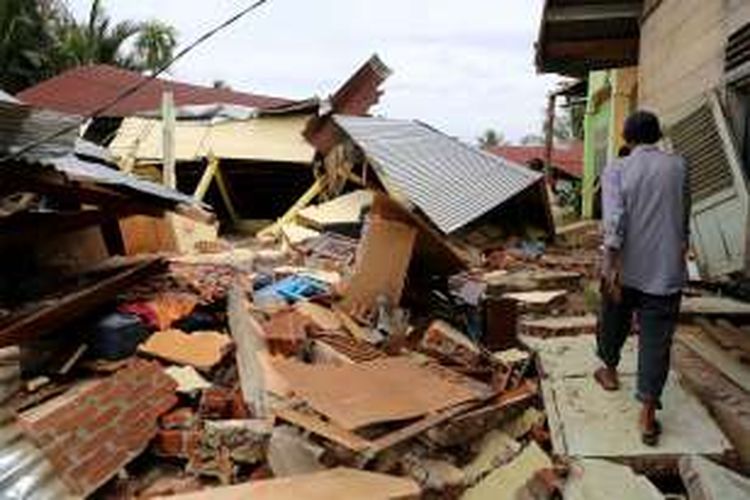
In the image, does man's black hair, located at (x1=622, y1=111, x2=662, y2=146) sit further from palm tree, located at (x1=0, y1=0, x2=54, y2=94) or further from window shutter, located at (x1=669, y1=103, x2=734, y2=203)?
palm tree, located at (x1=0, y1=0, x2=54, y2=94)

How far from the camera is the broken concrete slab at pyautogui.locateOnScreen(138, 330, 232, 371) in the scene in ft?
20.9

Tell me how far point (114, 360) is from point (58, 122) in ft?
5.50

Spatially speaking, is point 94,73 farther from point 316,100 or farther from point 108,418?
point 108,418

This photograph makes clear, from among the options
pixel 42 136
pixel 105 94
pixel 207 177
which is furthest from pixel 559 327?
pixel 105 94

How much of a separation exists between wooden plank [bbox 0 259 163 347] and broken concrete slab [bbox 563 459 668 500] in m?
3.44

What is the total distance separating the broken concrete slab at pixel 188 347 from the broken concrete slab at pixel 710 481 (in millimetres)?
3197

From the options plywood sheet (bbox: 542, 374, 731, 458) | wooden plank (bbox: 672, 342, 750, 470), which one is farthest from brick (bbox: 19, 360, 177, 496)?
wooden plank (bbox: 672, 342, 750, 470)

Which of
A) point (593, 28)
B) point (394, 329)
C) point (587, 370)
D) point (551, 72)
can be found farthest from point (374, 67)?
point (587, 370)

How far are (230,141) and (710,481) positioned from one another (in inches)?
493

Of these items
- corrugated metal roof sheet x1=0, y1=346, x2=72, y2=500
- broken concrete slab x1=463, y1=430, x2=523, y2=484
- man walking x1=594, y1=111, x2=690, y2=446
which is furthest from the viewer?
broken concrete slab x1=463, y1=430, x2=523, y2=484

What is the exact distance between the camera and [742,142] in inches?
230

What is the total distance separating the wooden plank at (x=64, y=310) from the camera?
5898 mm

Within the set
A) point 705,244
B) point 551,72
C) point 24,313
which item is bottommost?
point 24,313

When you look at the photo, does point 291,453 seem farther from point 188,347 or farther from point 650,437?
point 188,347
